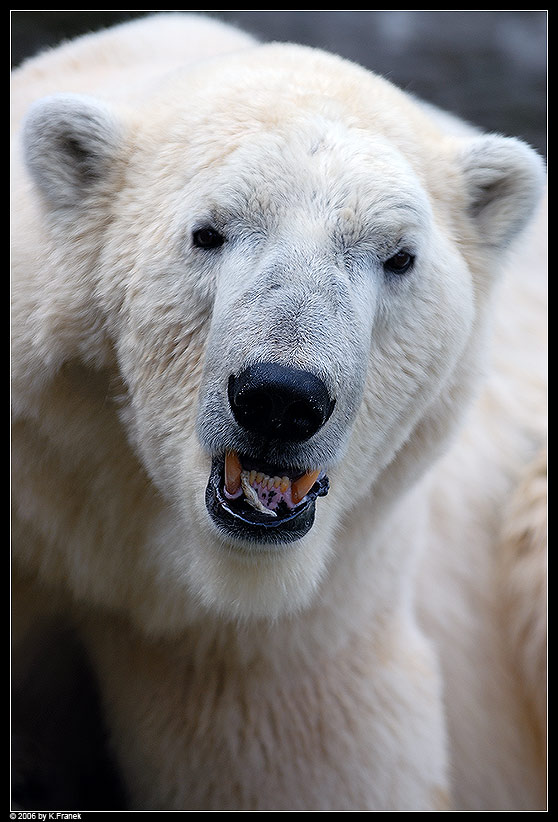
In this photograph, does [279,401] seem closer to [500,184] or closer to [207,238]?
[207,238]

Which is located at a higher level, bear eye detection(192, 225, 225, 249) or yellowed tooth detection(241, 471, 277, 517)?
bear eye detection(192, 225, 225, 249)

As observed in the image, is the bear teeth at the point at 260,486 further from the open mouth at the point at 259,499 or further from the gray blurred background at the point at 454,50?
the gray blurred background at the point at 454,50

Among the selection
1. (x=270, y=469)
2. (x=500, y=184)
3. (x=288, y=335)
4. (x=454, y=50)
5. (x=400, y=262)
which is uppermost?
(x=454, y=50)

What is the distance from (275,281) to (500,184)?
752mm

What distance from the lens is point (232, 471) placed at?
169 cm

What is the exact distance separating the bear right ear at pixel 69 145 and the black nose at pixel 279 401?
637 millimetres

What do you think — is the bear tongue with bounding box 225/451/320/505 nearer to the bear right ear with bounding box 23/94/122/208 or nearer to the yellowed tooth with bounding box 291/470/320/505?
the yellowed tooth with bounding box 291/470/320/505

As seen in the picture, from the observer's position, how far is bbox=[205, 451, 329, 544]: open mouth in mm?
1675

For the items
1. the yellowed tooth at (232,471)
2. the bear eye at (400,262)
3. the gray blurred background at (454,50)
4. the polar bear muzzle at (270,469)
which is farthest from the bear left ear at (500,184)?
the gray blurred background at (454,50)

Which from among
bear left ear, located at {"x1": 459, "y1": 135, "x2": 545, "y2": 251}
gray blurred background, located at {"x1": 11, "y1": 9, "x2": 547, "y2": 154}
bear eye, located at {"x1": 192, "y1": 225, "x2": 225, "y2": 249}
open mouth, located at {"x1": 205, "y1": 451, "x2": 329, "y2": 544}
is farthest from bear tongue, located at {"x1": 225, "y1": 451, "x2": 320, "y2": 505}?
gray blurred background, located at {"x1": 11, "y1": 9, "x2": 547, "y2": 154}

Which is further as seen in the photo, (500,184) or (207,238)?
(500,184)

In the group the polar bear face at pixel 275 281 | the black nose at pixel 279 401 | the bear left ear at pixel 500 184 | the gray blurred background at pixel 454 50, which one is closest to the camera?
the black nose at pixel 279 401

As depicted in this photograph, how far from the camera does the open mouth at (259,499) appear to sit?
1.67 meters

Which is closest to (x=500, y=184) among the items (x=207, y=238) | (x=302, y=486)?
(x=207, y=238)
